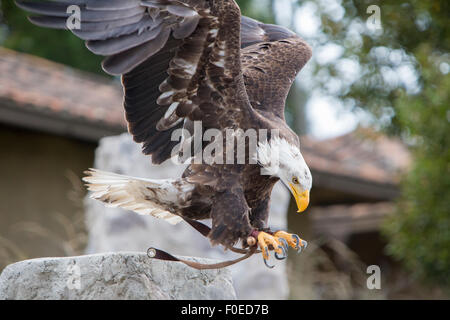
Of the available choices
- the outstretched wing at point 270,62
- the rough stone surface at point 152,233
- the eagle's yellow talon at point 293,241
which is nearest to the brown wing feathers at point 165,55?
the outstretched wing at point 270,62

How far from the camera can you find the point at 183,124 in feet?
9.96

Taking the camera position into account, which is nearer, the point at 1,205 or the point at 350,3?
the point at 1,205

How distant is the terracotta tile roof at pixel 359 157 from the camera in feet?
25.9

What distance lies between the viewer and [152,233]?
534cm

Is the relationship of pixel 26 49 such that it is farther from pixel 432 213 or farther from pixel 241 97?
pixel 241 97

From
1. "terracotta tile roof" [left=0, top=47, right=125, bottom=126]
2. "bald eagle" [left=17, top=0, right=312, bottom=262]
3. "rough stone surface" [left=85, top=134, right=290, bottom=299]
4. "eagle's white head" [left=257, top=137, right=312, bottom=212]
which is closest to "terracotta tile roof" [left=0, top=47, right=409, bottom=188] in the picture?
"terracotta tile roof" [left=0, top=47, right=125, bottom=126]

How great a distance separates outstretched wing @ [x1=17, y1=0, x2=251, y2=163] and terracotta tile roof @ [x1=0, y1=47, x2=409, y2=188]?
3.48 meters

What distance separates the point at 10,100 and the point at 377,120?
152 inches

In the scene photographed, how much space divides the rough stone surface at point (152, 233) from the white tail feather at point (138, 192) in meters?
2.11

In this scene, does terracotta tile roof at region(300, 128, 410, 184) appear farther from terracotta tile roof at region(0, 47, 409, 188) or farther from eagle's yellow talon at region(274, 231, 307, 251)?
eagle's yellow talon at region(274, 231, 307, 251)

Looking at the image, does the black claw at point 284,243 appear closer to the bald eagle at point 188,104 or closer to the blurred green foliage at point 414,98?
the bald eagle at point 188,104

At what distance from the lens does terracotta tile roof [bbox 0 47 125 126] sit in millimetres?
6359

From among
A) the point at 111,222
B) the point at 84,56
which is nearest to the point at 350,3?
the point at 111,222

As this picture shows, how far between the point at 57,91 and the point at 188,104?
4932mm
